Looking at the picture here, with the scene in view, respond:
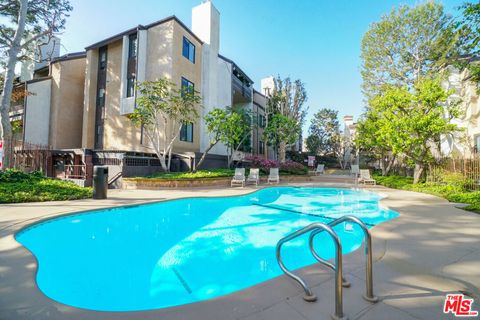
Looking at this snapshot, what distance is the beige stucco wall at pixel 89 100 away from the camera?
18516 mm

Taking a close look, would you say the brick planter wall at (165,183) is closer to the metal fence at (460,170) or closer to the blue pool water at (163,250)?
the blue pool water at (163,250)

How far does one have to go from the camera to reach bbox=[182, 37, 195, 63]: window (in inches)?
686

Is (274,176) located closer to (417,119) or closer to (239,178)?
(239,178)

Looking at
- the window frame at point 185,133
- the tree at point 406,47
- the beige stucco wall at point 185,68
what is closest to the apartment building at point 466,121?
the tree at point 406,47

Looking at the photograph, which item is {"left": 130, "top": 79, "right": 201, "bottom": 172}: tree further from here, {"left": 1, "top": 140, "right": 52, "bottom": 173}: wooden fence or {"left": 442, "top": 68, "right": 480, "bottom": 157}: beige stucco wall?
{"left": 442, "top": 68, "right": 480, "bottom": 157}: beige stucco wall

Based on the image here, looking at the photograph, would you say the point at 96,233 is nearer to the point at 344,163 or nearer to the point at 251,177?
the point at 251,177

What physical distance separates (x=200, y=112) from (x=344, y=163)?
22.0 meters

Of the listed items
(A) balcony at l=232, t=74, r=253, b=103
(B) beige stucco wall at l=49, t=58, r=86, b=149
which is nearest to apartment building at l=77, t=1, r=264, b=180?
(A) balcony at l=232, t=74, r=253, b=103

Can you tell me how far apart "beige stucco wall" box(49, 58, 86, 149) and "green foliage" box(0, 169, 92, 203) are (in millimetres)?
10622

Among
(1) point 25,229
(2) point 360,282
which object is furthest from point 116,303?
(1) point 25,229

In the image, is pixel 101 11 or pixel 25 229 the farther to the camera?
pixel 101 11

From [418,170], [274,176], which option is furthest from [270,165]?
[418,170]

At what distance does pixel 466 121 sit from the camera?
Answer: 14961 millimetres

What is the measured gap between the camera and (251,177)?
15.0m
